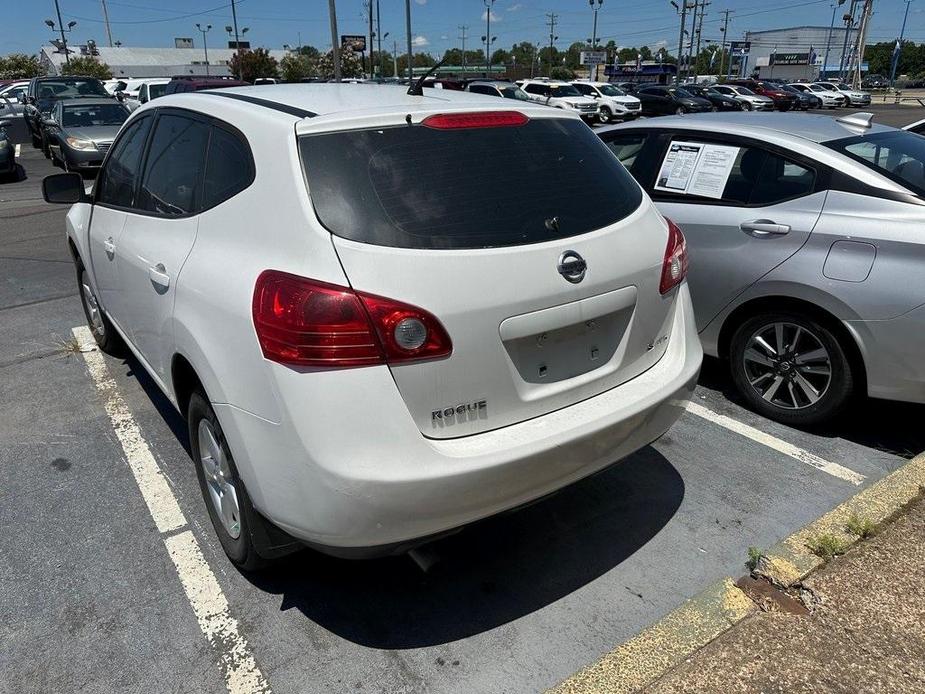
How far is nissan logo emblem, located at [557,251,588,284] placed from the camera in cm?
229

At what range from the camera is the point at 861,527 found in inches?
112

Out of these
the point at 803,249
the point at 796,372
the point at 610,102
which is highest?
the point at 803,249

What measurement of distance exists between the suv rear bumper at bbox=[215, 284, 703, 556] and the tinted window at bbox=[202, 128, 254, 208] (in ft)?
2.65

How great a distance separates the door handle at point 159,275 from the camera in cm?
279

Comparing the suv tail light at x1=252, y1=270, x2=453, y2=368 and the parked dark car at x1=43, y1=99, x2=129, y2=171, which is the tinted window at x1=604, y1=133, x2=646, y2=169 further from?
the parked dark car at x1=43, y1=99, x2=129, y2=171

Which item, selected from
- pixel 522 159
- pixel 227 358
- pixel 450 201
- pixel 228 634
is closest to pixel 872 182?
pixel 522 159

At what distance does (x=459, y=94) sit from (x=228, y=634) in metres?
2.39

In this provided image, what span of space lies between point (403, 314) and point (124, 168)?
2.51 metres

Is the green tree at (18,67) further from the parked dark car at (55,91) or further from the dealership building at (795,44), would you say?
the dealership building at (795,44)

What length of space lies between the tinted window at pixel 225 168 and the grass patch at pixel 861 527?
8.90 feet

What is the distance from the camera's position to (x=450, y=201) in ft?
7.39

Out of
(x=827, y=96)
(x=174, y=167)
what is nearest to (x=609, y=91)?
(x=827, y=96)

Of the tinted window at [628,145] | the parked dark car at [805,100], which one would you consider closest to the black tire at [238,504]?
the tinted window at [628,145]

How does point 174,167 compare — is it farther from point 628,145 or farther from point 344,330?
point 628,145
